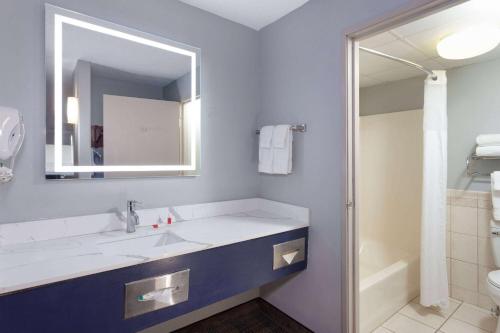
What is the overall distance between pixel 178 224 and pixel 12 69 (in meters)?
1.16

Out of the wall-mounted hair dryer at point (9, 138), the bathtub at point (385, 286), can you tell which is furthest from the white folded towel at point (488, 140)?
the wall-mounted hair dryer at point (9, 138)

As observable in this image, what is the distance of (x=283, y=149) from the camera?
1.83m

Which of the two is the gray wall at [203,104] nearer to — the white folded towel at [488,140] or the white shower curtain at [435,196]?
the white shower curtain at [435,196]

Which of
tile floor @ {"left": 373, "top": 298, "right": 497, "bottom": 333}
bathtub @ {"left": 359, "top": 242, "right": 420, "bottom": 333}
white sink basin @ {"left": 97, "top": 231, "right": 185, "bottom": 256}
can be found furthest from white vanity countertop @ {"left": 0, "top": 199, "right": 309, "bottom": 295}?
tile floor @ {"left": 373, "top": 298, "right": 497, "bottom": 333}

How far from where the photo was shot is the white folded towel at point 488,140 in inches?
78.1

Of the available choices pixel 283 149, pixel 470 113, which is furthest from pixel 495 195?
pixel 283 149

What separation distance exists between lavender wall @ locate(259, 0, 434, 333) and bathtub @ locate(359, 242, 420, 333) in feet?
1.06

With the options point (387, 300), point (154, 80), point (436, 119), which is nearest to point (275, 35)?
point (154, 80)

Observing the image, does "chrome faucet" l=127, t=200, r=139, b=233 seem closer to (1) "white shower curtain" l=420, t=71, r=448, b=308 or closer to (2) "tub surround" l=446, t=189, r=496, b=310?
(1) "white shower curtain" l=420, t=71, r=448, b=308

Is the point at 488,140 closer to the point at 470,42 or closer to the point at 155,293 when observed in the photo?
the point at 470,42

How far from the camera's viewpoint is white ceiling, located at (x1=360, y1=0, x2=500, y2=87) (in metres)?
1.56

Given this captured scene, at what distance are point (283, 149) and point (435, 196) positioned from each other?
1279 mm

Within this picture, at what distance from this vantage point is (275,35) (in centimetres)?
201

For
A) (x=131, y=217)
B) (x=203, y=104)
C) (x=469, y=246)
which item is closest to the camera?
(x=131, y=217)
